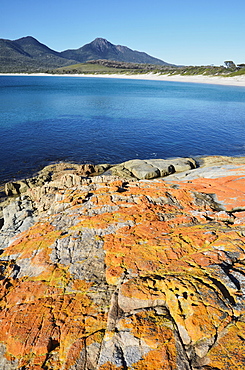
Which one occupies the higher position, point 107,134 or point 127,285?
point 127,285

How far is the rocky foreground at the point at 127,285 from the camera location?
5.77 meters

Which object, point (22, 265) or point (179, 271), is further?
point (22, 265)

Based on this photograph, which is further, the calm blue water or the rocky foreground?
the calm blue water

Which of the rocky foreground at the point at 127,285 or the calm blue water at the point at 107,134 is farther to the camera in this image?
the calm blue water at the point at 107,134

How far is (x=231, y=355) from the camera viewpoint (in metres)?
5.23

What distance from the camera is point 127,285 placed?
292 inches

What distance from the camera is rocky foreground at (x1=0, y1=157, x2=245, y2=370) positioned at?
18.9ft

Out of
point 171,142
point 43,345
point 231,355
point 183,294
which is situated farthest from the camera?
point 171,142

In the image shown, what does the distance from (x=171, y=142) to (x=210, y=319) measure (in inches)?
1340

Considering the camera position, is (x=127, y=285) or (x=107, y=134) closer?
(x=127, y=285)

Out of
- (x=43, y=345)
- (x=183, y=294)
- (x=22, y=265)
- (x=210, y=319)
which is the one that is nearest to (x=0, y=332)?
(x=43, y=345)

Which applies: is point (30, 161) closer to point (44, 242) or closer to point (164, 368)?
point (44, 242)

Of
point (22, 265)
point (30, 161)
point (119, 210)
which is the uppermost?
point (119, 210)

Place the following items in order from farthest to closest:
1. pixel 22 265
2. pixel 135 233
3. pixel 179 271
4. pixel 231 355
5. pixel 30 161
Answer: pixel 30 161 → pixel 135 233 → pixel 22 265 → pixel 179 271 → pixel 231 355
